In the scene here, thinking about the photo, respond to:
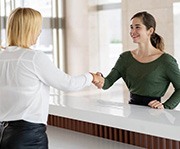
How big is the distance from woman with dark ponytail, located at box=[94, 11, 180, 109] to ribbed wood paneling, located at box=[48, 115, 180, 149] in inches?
12.9

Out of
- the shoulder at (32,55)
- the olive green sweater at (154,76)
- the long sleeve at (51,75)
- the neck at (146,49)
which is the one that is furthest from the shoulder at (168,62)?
the shoulder at (32,55)

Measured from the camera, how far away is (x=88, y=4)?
771 centimetres

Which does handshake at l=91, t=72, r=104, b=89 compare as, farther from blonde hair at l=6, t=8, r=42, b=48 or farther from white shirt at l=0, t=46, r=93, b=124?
blonde hair at l=6, t=8, r=42, b=48

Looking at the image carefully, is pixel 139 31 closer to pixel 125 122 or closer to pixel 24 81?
pixel 125 122

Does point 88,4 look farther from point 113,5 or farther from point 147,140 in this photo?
point 147,140

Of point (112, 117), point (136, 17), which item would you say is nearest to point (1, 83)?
point (112, 117)

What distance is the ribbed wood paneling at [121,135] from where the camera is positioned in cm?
210

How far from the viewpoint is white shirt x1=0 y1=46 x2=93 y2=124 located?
1801 millimetres

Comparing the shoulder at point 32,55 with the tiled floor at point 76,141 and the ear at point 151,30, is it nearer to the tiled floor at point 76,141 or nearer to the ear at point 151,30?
the tiled floor at point 76,141

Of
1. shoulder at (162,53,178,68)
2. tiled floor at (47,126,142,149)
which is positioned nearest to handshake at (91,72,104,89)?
tiled floor at (47,126,142,149)

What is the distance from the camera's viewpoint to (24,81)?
5.94 feet

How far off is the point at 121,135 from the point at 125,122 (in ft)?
1.08

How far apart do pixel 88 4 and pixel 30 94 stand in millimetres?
6102

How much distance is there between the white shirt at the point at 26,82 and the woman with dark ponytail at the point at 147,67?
786mm
